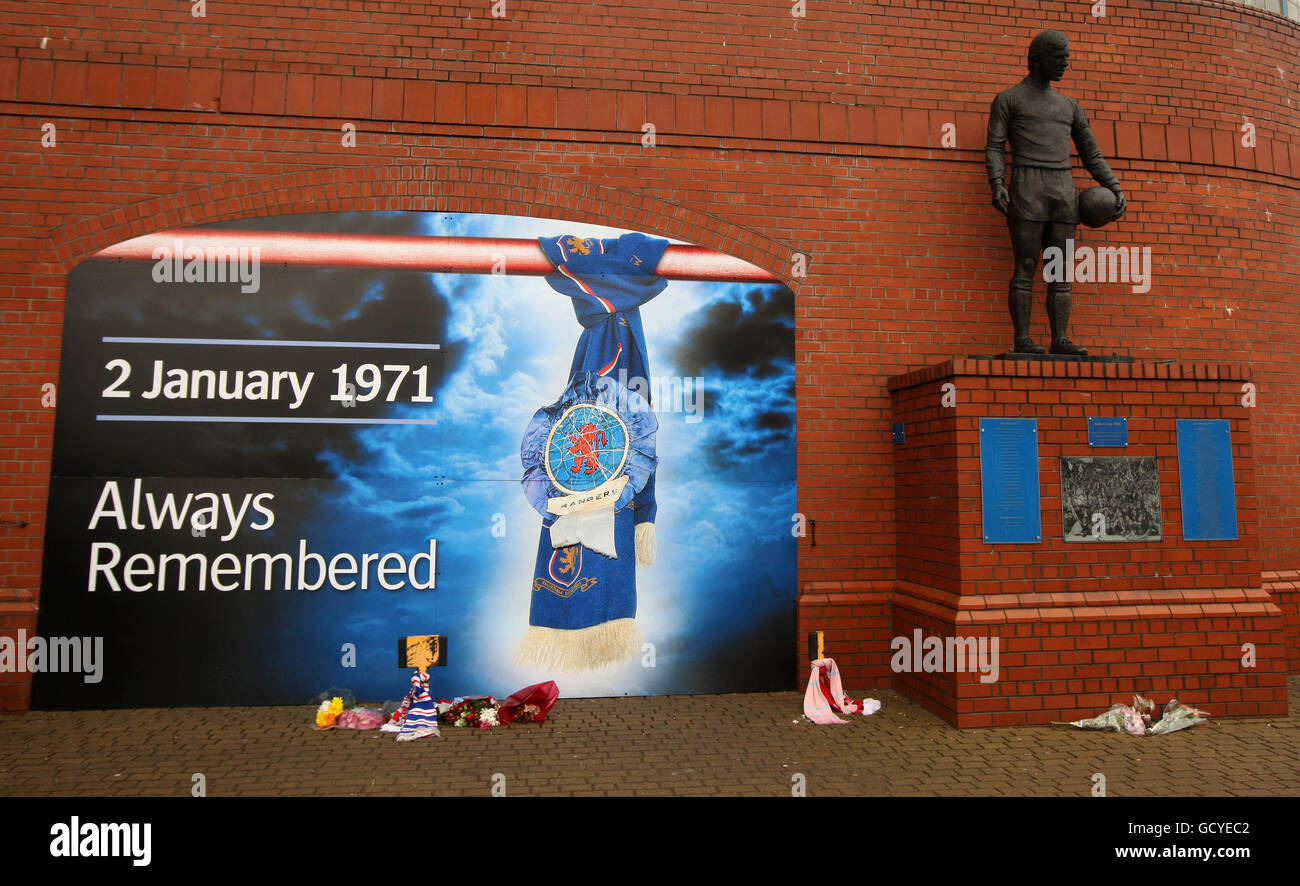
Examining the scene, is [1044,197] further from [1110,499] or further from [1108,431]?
[1110,499]

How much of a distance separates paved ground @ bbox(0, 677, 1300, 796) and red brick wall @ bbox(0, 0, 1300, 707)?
119cm

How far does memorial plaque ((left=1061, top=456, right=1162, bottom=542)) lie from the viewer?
5.80 m

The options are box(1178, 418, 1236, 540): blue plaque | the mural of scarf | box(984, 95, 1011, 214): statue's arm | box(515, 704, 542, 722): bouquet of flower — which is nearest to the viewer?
box(515, 704, 542, 722): bouquet of flower

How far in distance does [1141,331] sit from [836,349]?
288 cm

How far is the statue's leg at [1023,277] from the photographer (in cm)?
630

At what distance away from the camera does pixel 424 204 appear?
6406mm

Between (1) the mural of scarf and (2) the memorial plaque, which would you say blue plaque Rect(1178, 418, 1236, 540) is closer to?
(2) the memorial plaque

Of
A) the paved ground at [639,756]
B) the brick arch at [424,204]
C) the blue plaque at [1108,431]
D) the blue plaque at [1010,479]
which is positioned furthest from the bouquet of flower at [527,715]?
the blue plaque at [1108,431]

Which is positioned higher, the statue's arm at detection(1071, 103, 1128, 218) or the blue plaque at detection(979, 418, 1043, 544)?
the statue's arm at detection(1071, 103, 1128, 218)

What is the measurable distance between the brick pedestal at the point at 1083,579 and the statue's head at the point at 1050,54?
94.0 inches

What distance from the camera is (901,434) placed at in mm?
6523

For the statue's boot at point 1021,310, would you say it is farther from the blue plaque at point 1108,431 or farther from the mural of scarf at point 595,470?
the mural of scarf at point 595,470

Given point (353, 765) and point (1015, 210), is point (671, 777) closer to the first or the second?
point (353, 765)

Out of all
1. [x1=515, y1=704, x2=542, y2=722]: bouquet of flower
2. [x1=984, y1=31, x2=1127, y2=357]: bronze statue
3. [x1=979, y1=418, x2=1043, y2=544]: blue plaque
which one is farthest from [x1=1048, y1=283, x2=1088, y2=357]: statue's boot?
[x1=515, y1=704, x2=542, y2=722]: bouquet of flower
